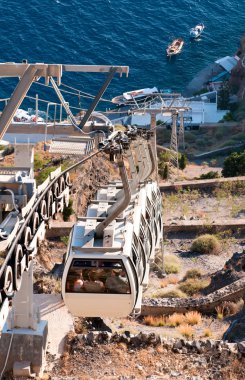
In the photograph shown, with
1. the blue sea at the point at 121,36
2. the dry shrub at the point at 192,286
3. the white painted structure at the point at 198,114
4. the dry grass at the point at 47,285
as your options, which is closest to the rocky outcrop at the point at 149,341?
the dry grass at the point at 47,285

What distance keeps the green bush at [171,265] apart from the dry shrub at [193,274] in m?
0.46

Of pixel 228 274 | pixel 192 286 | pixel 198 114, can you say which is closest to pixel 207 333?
pixel 228 274

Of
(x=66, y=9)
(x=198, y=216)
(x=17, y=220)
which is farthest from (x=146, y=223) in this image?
(x=66, y=9)

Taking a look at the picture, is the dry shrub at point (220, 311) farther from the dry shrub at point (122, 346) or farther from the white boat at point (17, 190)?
the white boat at point (17, 190)

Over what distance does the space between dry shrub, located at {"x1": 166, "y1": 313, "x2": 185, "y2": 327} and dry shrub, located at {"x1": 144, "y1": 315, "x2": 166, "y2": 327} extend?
0.45ft

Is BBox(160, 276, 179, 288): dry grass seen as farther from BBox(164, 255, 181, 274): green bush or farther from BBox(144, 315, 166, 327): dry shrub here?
BBox(144, 315, 166, 327): dry shrub

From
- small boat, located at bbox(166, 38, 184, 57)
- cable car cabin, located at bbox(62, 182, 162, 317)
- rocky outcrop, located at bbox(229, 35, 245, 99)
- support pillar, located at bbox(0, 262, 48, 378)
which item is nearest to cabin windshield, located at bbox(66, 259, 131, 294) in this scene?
cable car cabin, located at bbox(62, 182, 162, 317)

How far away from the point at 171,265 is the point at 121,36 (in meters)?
81.0

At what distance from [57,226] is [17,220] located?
16291 mm

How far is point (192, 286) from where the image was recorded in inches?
1097

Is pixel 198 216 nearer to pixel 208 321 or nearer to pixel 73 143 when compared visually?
pixel 208 321

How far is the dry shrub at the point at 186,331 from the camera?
22.6m

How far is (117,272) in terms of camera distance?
57.4 feet

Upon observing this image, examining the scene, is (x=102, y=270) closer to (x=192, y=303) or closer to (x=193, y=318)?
(x=193, y=318)
